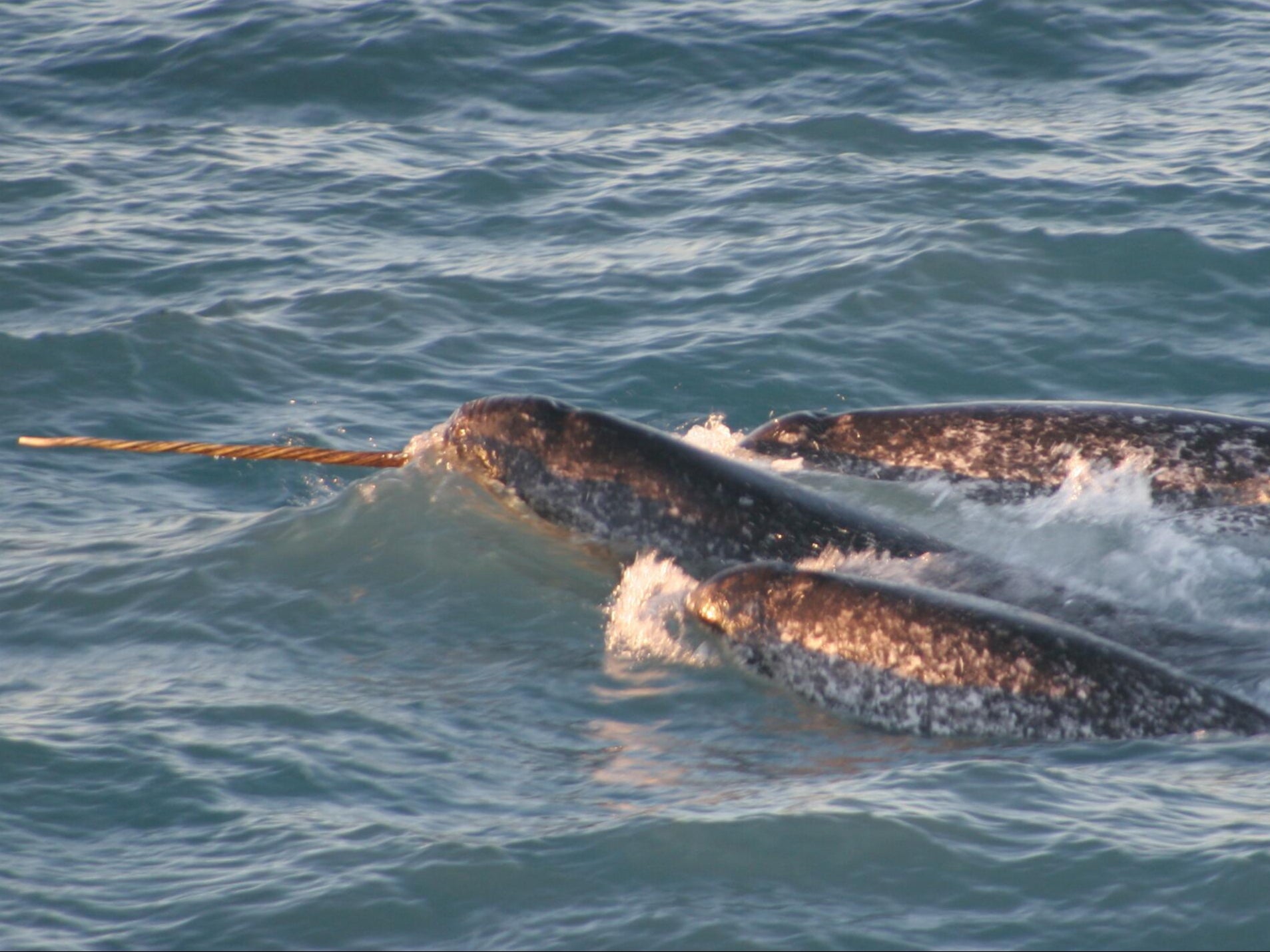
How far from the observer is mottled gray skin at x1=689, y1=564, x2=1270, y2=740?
841cm

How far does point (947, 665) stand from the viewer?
8.71 metres

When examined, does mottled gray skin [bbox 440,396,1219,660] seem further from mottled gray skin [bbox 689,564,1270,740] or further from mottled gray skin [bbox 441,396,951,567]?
mottled gray skin [bbox 689,564,1270,740]

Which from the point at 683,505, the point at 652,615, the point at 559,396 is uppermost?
the point at 683,505

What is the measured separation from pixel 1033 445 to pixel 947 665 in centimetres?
352

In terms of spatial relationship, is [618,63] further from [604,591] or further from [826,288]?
[604,591]

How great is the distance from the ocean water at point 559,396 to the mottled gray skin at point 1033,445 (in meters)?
0.24

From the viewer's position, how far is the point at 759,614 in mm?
9219

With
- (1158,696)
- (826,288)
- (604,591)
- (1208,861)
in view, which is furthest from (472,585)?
(826,288)

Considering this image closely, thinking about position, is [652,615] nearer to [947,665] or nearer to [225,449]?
[947,665]

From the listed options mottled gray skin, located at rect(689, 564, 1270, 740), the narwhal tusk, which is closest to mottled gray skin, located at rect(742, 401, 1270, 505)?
mottled gray skin, located at rect(689, 564, 1270, 740)

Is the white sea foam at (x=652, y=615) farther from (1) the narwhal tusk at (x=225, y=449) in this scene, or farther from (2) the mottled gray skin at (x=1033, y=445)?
(2) the mottled gray skin at (x=1033, y=445)

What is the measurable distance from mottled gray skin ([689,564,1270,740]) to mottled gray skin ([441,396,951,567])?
3.07ft

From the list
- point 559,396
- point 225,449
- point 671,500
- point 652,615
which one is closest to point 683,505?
point 671,500

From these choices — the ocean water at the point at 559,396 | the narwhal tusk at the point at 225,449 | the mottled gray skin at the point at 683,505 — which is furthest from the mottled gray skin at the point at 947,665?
the narwhal tusk at the point at 225,449
